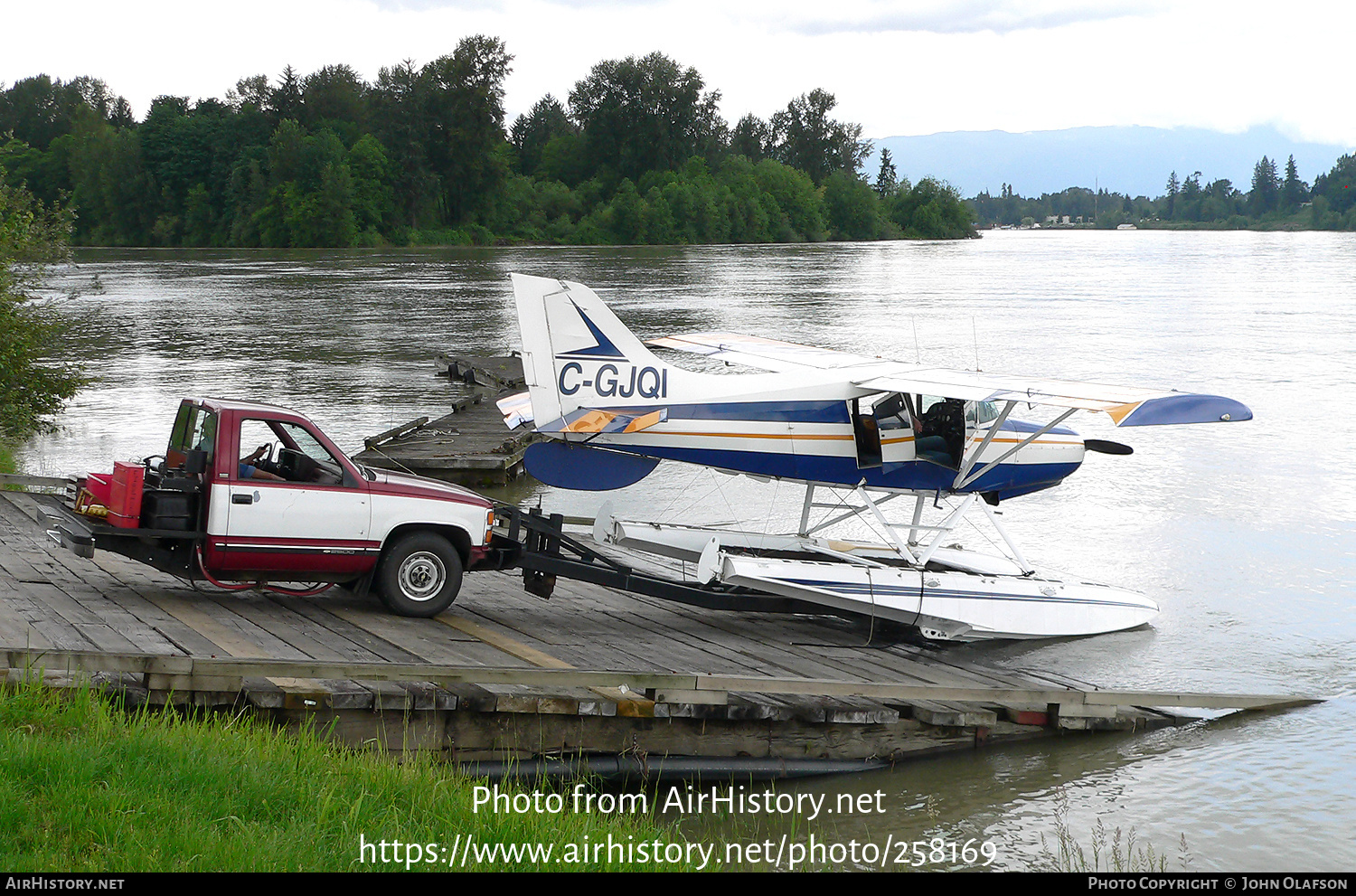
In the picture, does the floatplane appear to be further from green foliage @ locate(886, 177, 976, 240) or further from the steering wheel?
green foliage @ locate(886, 177, 976, 240)

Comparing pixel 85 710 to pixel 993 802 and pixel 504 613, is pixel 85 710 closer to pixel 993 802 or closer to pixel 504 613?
pixel 504 613

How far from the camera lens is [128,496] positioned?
793 cm

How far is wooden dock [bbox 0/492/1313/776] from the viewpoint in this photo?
7.13 meters

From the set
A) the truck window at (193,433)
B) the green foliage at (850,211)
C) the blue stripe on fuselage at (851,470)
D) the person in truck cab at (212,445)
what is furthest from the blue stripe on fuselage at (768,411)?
the green foliage at (850,211)

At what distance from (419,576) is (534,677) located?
1751 mm

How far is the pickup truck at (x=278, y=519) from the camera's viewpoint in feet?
26.4

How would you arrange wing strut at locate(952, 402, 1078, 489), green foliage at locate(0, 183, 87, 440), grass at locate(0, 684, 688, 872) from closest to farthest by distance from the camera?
grass at locate(0, 684, 688, 872) < wing strut at locate(952, 402, 1078, 489) < green foliage at locate(0, 183, 87, 440)

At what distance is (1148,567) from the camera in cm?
1545

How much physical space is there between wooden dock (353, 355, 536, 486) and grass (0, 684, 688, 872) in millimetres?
10795

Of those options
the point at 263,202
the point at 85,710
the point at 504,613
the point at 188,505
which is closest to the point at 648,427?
the point at 504,613

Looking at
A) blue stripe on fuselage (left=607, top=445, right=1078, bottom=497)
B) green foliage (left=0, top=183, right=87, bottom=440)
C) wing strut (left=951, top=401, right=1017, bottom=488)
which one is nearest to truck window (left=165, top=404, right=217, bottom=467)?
blue stripe on fuselage (left=607, top=445, right=1078, bottom=497)

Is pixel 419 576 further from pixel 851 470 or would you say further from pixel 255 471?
pixel 851 470

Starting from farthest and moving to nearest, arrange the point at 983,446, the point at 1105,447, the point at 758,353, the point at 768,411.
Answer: the point at 758,353
the point at 1105,447
the point at 983,446
the point at 768,411

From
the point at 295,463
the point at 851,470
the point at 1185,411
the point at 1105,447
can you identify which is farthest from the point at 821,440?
the point at 295,463
